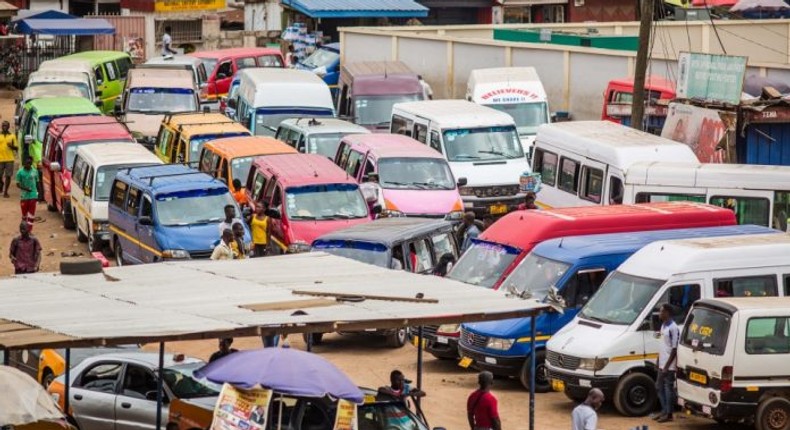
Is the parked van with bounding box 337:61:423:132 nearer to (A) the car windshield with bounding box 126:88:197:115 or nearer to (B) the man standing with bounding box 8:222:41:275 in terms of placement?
(A) the car windshield with bounding box 126:88:197:115

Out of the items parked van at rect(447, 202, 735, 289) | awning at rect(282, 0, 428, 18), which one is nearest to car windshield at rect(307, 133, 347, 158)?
parked van at rect(447, 202, 735, 289)

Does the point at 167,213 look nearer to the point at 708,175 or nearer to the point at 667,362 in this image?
the point at 708,175

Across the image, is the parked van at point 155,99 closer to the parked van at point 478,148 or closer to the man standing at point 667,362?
the parked van at point 478,148

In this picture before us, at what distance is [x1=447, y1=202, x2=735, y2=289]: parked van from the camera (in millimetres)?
22844

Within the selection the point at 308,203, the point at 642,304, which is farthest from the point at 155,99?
the point at 642,304

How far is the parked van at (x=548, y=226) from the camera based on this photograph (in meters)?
22.8

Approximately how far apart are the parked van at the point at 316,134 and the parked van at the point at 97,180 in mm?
3461

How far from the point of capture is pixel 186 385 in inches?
686

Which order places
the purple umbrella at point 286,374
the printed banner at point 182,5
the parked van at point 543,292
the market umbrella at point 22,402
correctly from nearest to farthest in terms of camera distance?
1. the market umbrella at point 22,402
2. the purple umbrella at point 286,374
3. the parked van at point 543,292
4. the printed banner at point 182,5

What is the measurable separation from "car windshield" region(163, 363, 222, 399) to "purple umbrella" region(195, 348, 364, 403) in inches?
97.6

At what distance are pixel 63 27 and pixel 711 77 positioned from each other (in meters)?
28.9

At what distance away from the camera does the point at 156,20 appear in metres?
60.8

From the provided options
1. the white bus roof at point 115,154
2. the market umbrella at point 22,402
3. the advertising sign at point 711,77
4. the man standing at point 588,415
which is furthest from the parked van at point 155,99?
the market umbrella at point 22,402

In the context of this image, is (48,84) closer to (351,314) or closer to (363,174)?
(363,174)
